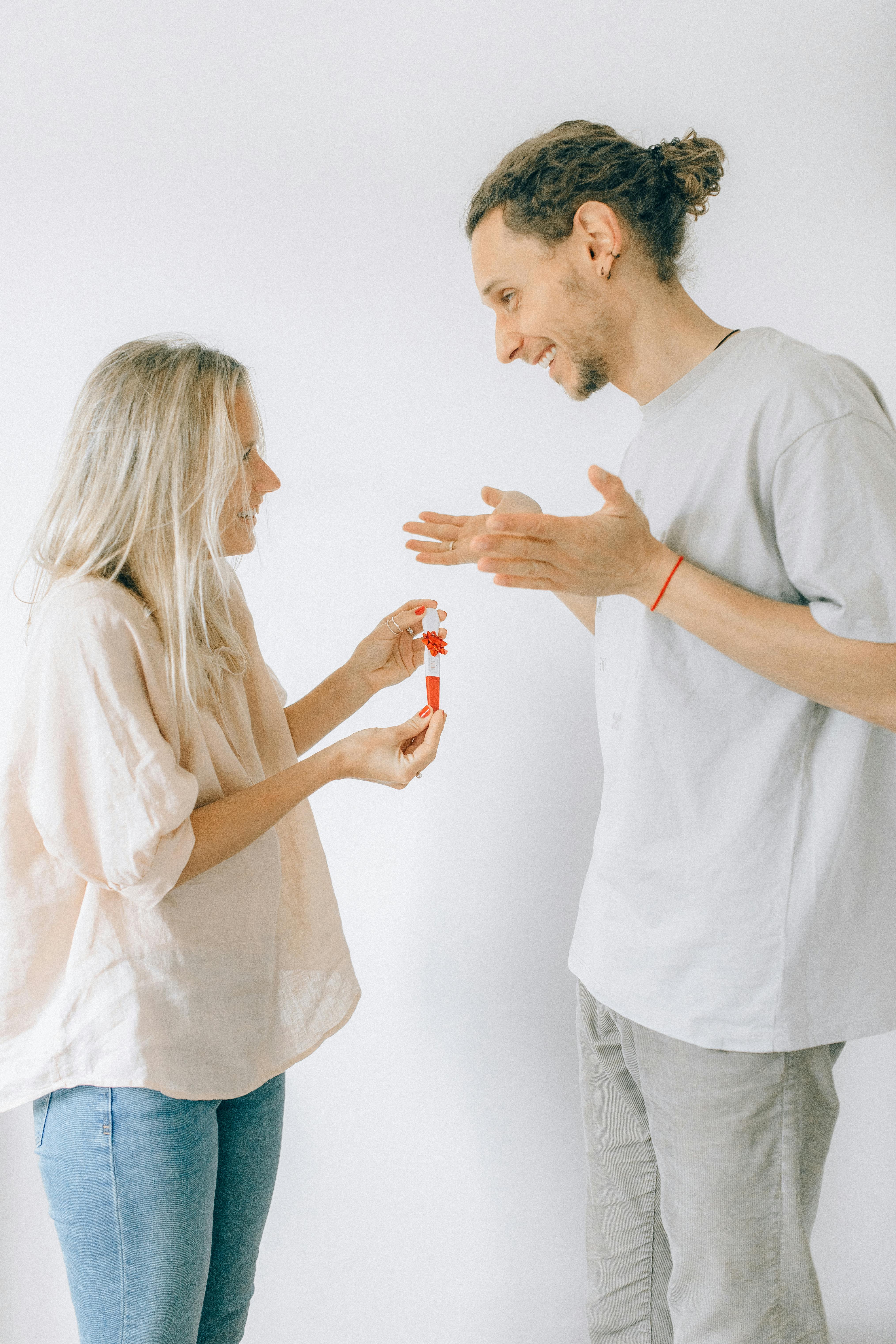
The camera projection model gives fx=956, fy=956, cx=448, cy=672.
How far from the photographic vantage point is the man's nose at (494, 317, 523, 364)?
117 centimetres

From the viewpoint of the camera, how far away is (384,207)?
1.50 m

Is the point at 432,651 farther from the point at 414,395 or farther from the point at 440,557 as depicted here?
the point at 414,395

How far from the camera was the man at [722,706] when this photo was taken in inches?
35.7

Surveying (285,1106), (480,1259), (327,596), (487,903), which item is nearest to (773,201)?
(327,596)

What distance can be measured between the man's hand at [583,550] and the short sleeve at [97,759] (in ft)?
1.23

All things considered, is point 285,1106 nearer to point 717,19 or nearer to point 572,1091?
point 572,1091

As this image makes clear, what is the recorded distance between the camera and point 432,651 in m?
1.29

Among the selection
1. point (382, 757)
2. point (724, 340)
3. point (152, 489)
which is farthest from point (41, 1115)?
point (724, 340)

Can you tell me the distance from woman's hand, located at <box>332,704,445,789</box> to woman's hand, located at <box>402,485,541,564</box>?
0.68ft

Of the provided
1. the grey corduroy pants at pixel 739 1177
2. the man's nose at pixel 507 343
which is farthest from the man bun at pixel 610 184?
the grey corduroy pants at pixel 739 1177

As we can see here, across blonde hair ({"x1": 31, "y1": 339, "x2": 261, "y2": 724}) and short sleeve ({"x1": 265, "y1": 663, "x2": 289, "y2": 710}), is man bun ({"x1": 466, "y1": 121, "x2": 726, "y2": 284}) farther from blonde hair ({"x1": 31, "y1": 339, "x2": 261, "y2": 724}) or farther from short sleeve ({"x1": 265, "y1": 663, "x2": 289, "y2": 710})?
short sleeve ({"x1": 265, "y1": 663, "x2": 289, "y2": 710})

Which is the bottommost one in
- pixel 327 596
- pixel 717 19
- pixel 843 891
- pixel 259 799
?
pixel 843 891

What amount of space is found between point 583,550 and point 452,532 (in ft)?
0.95

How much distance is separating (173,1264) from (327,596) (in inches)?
36.5
